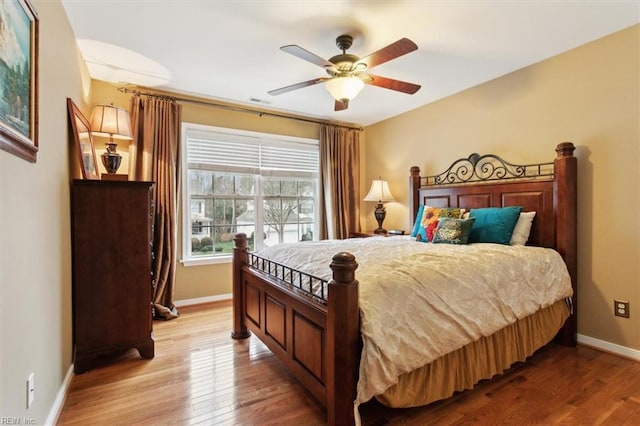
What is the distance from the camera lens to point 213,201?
13.6 feet

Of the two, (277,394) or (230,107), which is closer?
(277,394)

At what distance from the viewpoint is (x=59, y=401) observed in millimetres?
1909

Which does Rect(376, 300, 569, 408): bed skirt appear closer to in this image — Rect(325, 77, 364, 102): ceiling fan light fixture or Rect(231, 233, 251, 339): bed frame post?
Rect(231, 233, 251, 339): bed frame post

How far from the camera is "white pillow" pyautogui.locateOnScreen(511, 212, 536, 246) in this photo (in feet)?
9.30

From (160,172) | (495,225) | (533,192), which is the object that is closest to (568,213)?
(533,192)

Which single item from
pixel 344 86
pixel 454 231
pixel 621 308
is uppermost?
pixel 344 86

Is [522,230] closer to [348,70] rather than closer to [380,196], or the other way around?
[380,196]

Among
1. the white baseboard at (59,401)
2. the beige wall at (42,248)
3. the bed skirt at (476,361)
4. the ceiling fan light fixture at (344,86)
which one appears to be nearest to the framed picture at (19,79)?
the beige wall at (42,248)

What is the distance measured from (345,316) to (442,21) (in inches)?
88.6

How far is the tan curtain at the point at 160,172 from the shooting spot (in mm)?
3506

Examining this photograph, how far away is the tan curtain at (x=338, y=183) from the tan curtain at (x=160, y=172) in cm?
208

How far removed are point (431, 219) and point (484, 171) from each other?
36.0 inches

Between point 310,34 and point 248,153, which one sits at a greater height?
point 310,34

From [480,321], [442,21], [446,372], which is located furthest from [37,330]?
[442,21]
